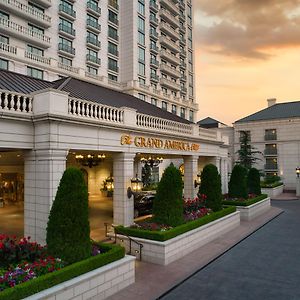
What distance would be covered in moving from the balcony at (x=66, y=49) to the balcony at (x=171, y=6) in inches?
1037

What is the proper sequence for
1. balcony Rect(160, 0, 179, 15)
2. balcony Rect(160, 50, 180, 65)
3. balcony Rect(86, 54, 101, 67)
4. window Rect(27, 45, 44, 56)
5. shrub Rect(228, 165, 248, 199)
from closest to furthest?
shrub Rect(228, 165, 248, 199) < window Rect(27, 45, 44, 56) < balcony Rect(86, 54, 101, 67) < balcony Rect(160, 50, 180, 65) < balcony Rect(160, 0, 179, 15)

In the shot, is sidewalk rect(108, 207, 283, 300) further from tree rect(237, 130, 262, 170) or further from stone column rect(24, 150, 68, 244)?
tree rect(237, 130, 262, 170)

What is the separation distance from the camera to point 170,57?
204 feet

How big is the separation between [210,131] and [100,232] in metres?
15.1

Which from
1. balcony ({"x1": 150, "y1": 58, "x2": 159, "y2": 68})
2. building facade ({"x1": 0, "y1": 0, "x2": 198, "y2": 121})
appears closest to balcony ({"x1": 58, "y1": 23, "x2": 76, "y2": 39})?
building facade ({"x1": 0, "y1": 0, "x2": 198, "y2": 121})

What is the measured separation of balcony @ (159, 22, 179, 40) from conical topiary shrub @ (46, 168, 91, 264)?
55868mm

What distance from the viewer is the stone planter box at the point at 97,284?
8.91m

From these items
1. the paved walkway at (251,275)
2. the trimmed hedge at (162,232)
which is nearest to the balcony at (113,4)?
the trimmed hedge at (162,232)

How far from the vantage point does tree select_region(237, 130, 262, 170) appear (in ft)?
174

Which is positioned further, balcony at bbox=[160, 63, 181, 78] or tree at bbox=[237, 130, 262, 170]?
balcony at bbox=[160, 63, 181, 78]

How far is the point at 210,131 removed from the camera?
29.2 m

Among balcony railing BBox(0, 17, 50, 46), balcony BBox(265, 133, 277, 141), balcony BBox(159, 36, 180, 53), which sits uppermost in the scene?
balcony BBox(159, 36, 180, 53)

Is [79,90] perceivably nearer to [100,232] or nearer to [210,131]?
[100,232]

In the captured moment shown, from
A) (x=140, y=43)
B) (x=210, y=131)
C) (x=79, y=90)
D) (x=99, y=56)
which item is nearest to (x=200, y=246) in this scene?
(x=79, y=90)
